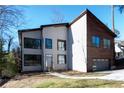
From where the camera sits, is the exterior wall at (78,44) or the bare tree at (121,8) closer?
the bare tree at (121,8)

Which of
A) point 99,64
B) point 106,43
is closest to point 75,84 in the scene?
point 99,64

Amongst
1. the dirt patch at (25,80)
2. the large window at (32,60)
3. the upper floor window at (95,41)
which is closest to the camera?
the dirt patch at (25,80)

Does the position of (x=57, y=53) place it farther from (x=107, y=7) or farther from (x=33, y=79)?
(x=107, y=7)

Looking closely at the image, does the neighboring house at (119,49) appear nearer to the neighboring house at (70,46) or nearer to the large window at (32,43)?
the neighboring house at (70,46)

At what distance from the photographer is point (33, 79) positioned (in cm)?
568

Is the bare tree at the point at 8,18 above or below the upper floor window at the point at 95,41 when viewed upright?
above

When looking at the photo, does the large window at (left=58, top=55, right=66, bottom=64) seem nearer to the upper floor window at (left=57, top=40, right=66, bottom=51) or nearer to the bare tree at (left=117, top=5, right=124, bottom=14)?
the upper floor window at (left=57, top=40, right=66, bottom=51)

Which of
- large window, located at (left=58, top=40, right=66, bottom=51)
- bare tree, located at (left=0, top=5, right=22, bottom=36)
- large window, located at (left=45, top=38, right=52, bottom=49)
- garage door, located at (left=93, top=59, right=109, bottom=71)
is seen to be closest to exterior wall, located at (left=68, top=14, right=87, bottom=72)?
large window, located at (left=58, top=40, right=66, bottom=51)

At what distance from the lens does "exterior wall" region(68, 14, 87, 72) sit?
232 inches

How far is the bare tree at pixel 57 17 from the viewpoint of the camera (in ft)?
Result: 18.6

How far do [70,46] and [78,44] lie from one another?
0.64 ft

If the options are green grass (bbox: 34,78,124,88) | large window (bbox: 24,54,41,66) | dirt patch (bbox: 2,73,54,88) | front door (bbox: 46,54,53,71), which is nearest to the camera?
green grass (bbox: 34,78,124,88)

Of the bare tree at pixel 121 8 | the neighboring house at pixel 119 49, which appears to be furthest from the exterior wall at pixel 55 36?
the bare tree at pixel 121 8

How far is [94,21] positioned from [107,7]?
543mm
